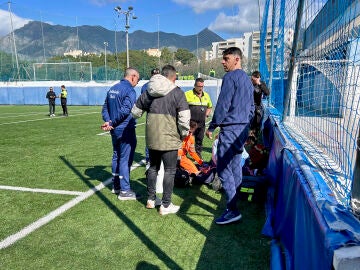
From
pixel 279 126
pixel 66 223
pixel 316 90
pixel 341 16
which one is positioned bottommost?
pixel 66 223

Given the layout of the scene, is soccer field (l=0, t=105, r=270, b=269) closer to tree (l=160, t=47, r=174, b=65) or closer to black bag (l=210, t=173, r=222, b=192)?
black bag (l=210, t=173, r=222, b=192)

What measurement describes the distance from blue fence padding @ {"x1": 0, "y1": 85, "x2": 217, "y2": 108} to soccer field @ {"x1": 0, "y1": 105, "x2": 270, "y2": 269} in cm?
2223

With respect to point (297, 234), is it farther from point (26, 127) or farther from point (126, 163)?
point (26, 127)

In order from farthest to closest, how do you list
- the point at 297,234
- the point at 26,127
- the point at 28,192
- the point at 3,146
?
the point at 26,127, the point at 3,146, the point at 28,192, the point at 297,234

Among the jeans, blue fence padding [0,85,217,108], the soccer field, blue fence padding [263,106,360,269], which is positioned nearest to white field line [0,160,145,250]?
the soccer field

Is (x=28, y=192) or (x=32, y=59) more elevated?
(x=32, y=59)

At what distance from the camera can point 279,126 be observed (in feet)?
15.2

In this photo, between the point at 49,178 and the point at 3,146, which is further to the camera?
the point at 3,146

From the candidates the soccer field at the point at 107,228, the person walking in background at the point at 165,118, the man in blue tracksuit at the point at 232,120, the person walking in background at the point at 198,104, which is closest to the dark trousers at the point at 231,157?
the man in blue tracksuit at the point at 232,120

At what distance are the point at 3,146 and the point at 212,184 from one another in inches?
262

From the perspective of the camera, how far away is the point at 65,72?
33188mm

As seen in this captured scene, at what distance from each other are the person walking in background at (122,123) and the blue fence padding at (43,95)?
23830 mm

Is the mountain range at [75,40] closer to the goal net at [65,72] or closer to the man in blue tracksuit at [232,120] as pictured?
the goal net at [65,72]

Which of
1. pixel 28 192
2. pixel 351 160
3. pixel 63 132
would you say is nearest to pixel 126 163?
pixel 28 192
